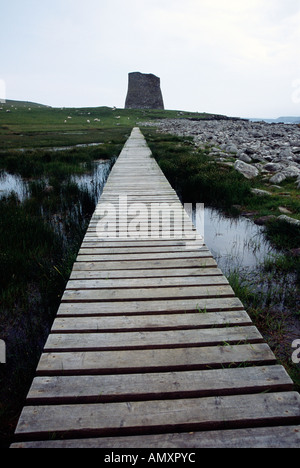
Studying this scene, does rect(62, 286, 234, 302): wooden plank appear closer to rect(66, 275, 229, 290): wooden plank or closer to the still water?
rect(66, 275, 229, 290): wooden plank

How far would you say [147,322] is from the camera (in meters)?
1.99

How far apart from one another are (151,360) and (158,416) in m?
0.34

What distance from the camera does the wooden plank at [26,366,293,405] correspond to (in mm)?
1467

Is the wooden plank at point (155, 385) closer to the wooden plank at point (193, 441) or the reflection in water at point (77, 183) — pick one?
the wooden plank at point (193, 441)

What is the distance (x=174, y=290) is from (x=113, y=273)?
62 centimetres

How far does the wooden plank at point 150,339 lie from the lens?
1784mm

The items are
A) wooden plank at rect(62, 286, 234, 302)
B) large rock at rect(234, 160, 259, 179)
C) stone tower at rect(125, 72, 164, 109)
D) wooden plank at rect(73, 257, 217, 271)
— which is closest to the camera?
wooden plank at rect(62, 286, 234, 302)

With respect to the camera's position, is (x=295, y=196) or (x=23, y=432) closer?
(x=23, y=432)

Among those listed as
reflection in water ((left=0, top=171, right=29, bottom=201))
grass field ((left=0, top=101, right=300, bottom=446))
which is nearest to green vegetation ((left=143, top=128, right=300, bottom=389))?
grass field ((left=0, top=101, right=300, bottom=446))

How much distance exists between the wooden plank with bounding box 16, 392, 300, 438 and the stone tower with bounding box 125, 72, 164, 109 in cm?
6058

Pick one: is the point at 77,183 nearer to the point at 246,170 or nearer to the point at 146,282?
the point at 246,170

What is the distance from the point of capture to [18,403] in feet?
5.55
